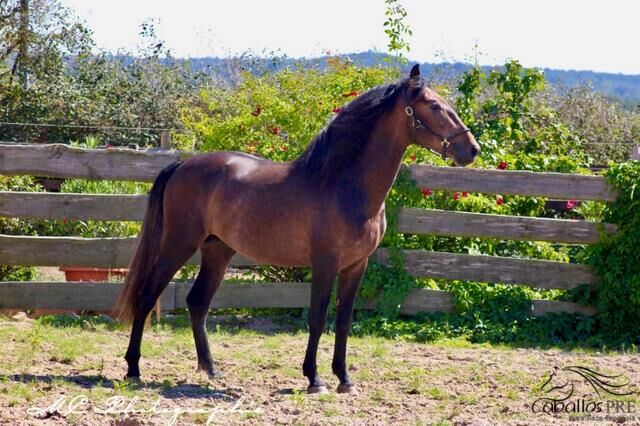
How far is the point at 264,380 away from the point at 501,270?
3142mm

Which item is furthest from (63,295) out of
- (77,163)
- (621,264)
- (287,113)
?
(621,264)

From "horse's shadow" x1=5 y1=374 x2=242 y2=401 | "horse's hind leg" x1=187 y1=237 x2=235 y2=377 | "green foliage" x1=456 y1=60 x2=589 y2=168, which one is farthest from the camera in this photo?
"green foliage" x1=456 y1=60 x2=589 y2=168

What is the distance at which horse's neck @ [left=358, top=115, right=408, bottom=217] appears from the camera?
637 cm

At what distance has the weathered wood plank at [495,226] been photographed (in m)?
8.84

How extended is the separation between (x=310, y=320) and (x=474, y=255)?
9.79 feet

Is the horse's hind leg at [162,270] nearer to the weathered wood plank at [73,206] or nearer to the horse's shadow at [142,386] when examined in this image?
the horse's shadow at [142,386]

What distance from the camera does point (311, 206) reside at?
642 centimetres

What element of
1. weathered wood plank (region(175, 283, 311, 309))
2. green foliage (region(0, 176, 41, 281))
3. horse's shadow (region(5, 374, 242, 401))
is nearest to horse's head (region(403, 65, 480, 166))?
horse's shadow (region(5, 374, 242, 401))

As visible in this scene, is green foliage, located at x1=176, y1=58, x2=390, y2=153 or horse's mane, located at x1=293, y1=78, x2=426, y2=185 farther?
green foliage, located at x1=176, y1=58, x2=390, y2=153

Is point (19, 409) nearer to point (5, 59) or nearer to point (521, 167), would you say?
point (521, 167)

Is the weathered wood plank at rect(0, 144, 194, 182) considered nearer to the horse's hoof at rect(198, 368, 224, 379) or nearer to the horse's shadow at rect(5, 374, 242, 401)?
the horse's hoof at rect(198, 368, 224, 379)
